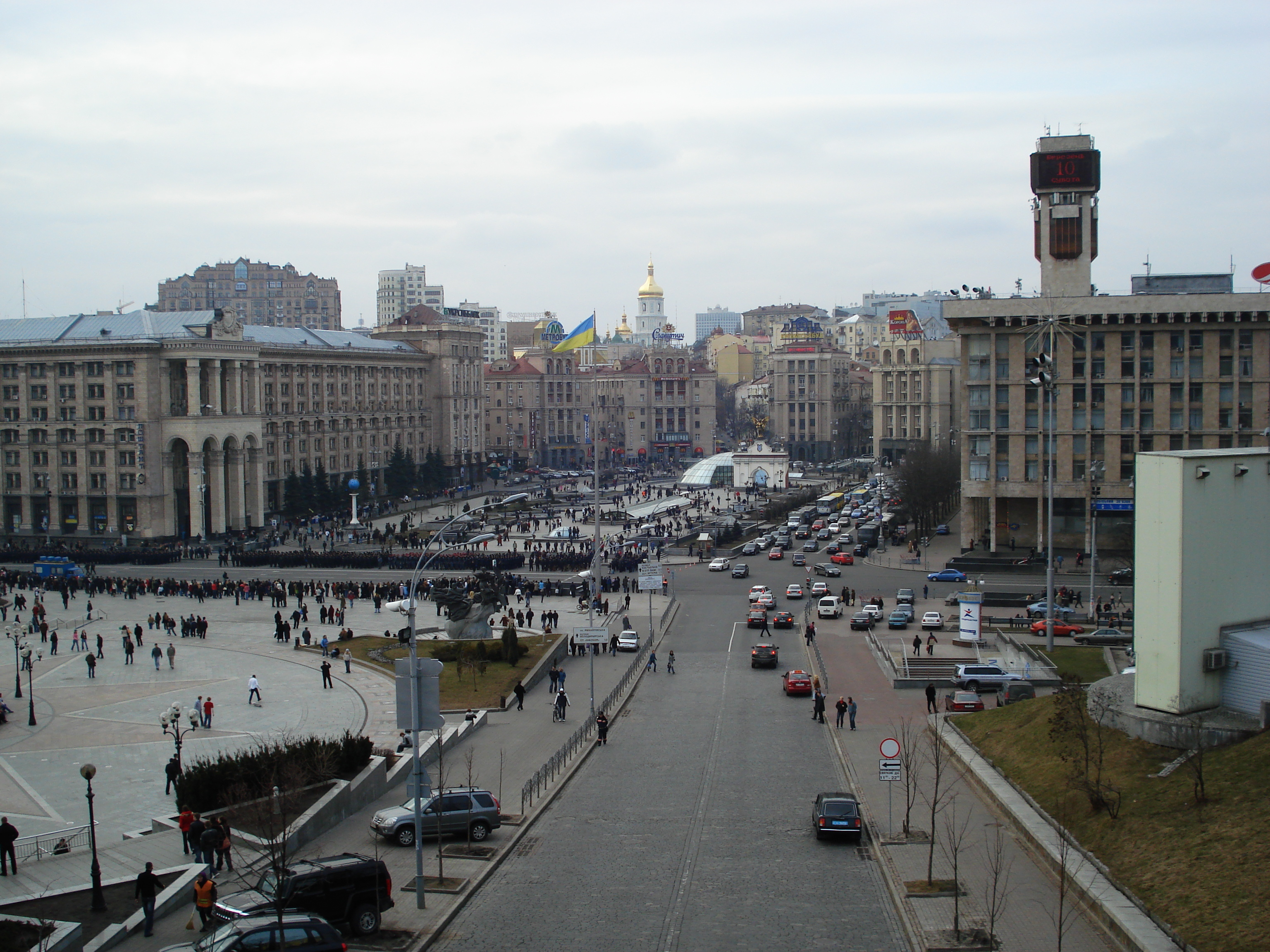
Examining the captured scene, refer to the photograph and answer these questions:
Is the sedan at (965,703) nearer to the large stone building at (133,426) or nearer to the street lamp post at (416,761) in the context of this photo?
the street lamp post at (416,761)

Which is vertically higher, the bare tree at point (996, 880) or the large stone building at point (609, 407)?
the large stone building at point (609, 407)

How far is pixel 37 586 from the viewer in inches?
2527

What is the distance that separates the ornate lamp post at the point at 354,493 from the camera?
9038 cm

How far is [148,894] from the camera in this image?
1858cm

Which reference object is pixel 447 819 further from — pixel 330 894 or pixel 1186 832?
pixel 1186 832

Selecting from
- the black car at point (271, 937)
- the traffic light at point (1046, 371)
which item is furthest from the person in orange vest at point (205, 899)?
the traffic light at point (1046, 371)

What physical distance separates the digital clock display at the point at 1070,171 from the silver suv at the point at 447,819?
60807mm

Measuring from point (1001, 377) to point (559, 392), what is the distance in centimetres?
10749

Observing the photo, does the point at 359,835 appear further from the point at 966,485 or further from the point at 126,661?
the point at 966,485

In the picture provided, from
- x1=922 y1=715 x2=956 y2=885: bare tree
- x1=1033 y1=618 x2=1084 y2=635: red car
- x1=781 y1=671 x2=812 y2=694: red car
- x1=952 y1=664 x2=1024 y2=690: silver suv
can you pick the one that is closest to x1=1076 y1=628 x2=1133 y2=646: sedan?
x1=1033 y1=618 x2=1084 y2=635: red car

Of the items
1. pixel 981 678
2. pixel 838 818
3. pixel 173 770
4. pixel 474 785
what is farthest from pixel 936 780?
pixel 981 678

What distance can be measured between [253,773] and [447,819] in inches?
160

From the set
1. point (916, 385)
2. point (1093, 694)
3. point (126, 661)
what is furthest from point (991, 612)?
point (916, 385)

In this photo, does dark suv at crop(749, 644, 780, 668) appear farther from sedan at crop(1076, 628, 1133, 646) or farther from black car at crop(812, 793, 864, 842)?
black car at crop(812, 793, 864, 842)
